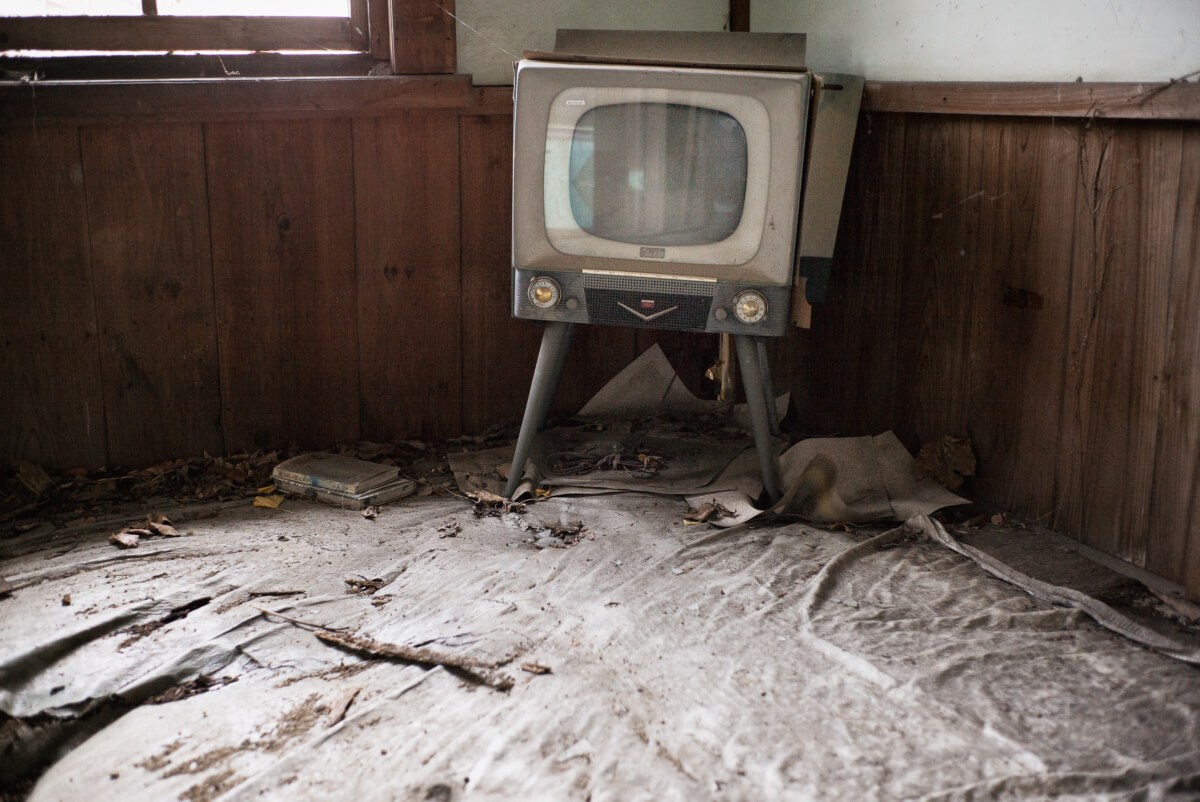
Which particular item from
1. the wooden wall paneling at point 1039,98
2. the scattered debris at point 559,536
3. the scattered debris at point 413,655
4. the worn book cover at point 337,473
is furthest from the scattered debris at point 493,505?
the wooden wall paneling at point 1039,98

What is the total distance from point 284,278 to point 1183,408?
1.96 m

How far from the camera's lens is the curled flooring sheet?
1316mm

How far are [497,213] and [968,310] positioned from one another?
1.18 m

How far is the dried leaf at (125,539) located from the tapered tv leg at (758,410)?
4.15 ft

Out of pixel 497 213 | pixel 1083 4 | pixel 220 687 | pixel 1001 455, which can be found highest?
pixel 1083 4

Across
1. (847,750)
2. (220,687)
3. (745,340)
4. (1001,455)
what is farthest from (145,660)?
(1001,455)

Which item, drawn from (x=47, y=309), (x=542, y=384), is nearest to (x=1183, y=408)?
(x=542, y=384)

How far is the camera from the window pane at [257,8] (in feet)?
7.91

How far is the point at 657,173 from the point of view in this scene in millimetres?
2086

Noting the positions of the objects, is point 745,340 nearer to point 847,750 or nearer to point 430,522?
point 430,522

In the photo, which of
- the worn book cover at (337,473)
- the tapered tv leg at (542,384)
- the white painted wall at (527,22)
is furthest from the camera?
the white painted wall at (527,22)

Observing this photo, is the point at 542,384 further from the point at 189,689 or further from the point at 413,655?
the point at 189,689

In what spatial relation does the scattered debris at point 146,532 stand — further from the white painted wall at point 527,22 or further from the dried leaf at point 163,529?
the white painted wall at point 527,22

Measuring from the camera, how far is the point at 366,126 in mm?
2539
